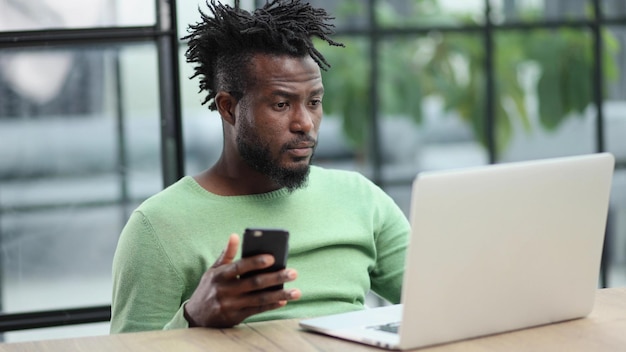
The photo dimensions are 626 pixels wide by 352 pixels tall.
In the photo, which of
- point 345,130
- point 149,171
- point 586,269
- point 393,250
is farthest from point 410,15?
point 586,269

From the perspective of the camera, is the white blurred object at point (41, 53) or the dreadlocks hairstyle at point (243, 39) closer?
the dreadlocks hairstyle at point (243, 39)

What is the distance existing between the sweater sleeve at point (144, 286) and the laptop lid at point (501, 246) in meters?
0.66

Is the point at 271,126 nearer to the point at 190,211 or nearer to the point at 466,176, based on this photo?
the point at 190,211

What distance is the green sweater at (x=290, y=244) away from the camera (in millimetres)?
2316

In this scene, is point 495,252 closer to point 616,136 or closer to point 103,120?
point 103,120

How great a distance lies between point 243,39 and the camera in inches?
97.3

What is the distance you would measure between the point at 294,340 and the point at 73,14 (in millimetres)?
1411

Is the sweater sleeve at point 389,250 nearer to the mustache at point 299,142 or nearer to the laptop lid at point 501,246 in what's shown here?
the mustache at point 299,142

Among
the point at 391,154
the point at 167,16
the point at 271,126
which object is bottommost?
the point at 391,154

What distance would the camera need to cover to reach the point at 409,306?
1752mm

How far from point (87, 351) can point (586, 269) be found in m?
0.81

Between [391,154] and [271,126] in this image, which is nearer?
[271,126]

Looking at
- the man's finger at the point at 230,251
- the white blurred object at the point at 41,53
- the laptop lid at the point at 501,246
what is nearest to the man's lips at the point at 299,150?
the man's finger at the point at 230,251

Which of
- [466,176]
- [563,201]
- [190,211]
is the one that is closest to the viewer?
[466,176]
